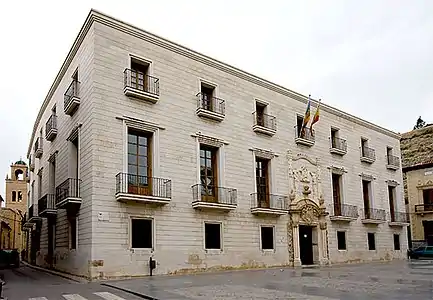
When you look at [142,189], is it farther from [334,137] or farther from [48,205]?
[334,137]

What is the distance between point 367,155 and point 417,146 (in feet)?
65.7

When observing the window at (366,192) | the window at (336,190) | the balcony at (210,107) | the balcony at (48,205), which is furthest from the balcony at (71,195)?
the window at (366,192)

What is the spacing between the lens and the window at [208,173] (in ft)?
67.4

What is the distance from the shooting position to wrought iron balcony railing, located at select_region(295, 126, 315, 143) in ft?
84.4

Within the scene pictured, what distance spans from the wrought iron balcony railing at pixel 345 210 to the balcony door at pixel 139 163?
42.5 feet

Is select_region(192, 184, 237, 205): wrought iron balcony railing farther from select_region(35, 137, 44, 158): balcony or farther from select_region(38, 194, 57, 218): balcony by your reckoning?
select_region(35, 137, 44, 158): balcony

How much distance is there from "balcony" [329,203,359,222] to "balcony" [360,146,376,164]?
12.3ft

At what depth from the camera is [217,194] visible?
2075 cm

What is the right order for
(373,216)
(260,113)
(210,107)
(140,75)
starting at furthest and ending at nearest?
1. (373,216)
2. (260,113)
3. (210,107)
4. (140,75)

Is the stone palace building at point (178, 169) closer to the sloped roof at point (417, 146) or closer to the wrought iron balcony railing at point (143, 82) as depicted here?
the wrought iron balcony railing at point (143, 82)

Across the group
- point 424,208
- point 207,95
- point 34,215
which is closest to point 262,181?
point 207,95

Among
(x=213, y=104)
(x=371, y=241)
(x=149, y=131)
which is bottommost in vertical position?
(x=371, y=241)

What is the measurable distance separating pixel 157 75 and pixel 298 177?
32.8 ft

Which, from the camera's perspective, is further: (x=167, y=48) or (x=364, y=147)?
(x=364, y=147)
